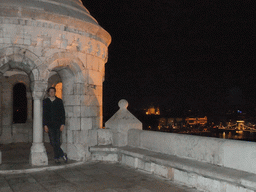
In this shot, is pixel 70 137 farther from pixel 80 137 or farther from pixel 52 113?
pixel 52 113

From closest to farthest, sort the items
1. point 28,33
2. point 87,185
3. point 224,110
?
point 87,185 → point 28,33 → point 224,110

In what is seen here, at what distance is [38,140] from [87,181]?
185 cm

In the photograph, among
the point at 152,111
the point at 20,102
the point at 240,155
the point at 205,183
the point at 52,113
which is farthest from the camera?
the point at 152,111

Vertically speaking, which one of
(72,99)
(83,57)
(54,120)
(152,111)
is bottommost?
(152,111)

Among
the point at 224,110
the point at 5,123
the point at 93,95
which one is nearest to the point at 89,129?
the point at 93,95

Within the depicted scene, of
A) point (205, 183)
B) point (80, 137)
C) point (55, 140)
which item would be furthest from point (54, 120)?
point (205, 183)

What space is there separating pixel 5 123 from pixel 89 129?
4.82 m

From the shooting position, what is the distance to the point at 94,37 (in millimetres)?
6719

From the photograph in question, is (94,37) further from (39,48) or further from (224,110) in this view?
(224,110)

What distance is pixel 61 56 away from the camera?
6043mm

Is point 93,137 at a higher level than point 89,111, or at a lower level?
lower

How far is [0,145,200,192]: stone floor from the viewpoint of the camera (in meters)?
4.23

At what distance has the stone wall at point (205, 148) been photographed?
3691 millimetres

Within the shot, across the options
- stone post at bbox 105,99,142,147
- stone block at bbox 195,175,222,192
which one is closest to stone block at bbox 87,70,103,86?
stone post at bbox 105,99,142,147
